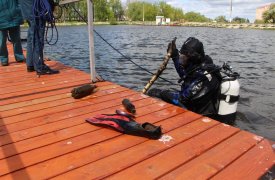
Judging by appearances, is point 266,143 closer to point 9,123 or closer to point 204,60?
point 204,60

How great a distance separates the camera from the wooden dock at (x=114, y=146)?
8.26ft

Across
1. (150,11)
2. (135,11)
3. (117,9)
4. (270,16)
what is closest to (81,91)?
(270,16)

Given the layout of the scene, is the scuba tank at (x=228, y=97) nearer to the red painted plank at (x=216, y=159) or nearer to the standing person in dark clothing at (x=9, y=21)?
the red painted plank at (x=216, y=159)

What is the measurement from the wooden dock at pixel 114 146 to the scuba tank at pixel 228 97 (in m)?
0.85

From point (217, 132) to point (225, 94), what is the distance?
1.21 metres

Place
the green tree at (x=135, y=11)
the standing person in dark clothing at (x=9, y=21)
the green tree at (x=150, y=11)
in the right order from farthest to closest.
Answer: the green tree at (x=150, y=11), the green tree at (x=135, y=11), the standing person in dark clothing at (x=9, y=21)

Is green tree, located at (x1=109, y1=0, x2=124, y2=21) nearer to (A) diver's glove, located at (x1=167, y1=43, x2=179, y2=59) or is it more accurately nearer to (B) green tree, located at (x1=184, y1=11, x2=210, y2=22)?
(B) green tree, located at (x1=184, y1=11, x2=210, y2=22)

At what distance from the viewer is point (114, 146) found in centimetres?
295

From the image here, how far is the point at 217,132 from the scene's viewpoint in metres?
3.33

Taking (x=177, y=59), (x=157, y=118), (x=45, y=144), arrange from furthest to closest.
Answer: (x=177, y=59) < (x=157, y=118) < (x=45, y=144)

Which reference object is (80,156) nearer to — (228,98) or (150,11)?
(228,98)

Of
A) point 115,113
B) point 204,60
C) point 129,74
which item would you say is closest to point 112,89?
point 115,113

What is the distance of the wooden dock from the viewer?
2518 millimetres

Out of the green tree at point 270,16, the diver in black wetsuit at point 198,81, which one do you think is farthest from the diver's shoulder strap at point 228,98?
the green tree at point 270,16
